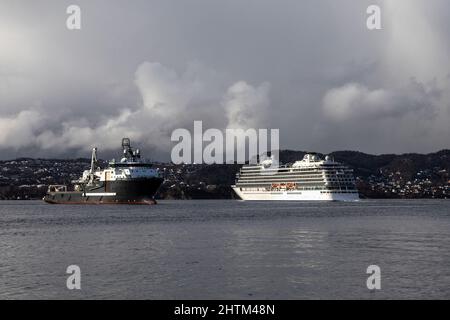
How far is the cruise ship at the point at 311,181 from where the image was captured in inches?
6722

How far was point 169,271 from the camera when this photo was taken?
3219 cm

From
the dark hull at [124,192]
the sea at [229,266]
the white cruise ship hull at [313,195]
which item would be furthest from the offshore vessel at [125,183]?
the sea at [229,266]

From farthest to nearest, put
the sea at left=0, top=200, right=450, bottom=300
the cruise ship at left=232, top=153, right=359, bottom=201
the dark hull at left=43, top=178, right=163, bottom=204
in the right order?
the cruise ship at left=232, top=153, right=359, bottom=201 → the dark hull at left=43, top=178, right=163, bottom=204 → the sea at left=0, top=200, right=450, bottom=300

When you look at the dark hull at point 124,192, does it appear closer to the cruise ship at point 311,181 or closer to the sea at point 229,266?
the cruise ship at point 311,181

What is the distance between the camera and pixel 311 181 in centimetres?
17388

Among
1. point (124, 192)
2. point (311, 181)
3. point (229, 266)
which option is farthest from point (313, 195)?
point (229, 266)

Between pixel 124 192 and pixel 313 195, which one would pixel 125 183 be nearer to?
pixel 124 192

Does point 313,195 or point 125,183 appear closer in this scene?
point 125,183

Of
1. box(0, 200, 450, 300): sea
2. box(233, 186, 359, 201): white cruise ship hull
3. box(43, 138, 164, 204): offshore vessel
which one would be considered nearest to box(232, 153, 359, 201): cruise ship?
box(233, 186, 359, 201): white cruise ship hull

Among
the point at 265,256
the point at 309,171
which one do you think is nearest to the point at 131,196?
the point at 309,171

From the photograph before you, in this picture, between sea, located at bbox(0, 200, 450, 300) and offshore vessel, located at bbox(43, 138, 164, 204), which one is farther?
offshore vessel, located at bbox(43, 138, 164, 204)

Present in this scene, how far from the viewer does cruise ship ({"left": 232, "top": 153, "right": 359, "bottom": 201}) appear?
170750mm

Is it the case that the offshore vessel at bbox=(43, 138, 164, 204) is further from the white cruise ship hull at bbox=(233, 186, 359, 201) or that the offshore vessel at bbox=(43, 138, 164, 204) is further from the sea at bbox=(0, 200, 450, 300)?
the sea at bbox=(0, 200, 450, 300)
